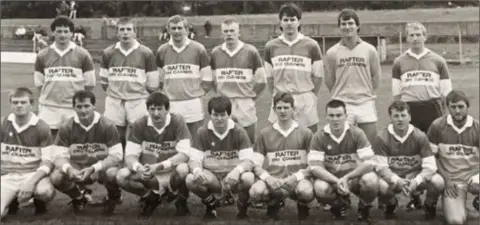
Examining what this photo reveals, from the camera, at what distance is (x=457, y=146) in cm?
546

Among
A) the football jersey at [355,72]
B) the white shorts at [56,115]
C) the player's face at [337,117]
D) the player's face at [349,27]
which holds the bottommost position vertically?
the player's face at [337,117]

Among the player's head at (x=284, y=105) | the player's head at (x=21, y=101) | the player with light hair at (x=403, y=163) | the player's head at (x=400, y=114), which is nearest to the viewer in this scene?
the player with light hair at (x=403, y=163)

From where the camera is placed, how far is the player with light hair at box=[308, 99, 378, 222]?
528 centimetres

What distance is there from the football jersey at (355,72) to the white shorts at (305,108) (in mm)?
224

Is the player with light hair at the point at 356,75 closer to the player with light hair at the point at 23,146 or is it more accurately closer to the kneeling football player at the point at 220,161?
the kneeling football player at the point at 220,161

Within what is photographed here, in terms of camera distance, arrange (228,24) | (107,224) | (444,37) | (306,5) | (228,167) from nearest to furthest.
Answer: (107,224) → (228,167) → (228,24) → (306,5) → (444,37)

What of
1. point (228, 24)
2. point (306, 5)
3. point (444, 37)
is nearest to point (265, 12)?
point (306, 5)

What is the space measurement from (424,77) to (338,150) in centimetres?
107

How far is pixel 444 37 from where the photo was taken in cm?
2141

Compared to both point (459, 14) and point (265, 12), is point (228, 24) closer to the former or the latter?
point (265, 12)

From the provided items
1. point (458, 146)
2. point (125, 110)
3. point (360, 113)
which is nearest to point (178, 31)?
point (125, 110)

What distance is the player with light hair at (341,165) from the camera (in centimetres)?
528

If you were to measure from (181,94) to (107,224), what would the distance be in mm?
1439

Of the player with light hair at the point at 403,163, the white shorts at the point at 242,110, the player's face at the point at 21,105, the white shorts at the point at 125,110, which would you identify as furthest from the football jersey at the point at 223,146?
the player's face at the point at 21,105
